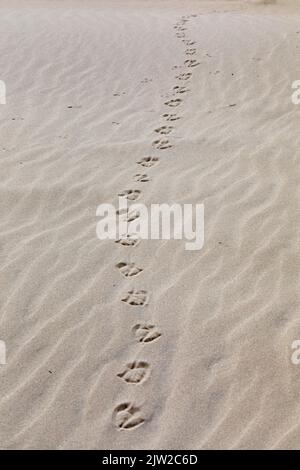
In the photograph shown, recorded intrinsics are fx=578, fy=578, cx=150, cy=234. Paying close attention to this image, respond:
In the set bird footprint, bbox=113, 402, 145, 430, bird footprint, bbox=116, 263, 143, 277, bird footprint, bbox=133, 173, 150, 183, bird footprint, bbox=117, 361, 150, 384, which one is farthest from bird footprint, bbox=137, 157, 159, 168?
bird footprint, bbox=113, 402, 145, 430

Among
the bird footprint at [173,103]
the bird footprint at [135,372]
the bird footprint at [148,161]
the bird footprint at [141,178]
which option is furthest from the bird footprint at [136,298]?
the bird footprint at [173,103]

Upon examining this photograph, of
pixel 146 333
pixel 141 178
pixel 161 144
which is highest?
pixel 161 144

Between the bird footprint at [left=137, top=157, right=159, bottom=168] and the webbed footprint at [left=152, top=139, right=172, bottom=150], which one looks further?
the webbed footprint at [left=152, top=139, right=172, bottom=150]

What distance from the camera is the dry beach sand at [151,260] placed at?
102 inches

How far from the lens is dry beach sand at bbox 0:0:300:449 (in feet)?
8.51

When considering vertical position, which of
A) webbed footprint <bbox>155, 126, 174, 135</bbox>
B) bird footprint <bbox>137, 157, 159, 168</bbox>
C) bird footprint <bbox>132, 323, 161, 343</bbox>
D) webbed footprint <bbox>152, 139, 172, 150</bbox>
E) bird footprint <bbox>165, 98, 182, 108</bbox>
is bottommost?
bird footprint <bbox>132, 323, 161, 343</bbox>

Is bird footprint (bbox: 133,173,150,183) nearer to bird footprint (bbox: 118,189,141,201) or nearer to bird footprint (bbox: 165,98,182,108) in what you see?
bird footprint (bbox: 118,189,141,201)

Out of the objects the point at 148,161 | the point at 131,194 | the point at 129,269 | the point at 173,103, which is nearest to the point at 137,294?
the point at 129,269

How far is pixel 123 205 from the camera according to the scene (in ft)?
14.0

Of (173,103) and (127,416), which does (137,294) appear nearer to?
(127,416)

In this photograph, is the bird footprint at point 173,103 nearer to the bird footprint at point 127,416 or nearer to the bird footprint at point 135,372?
the bird footprint at point 135,372

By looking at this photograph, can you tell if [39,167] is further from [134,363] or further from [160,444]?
[160,444]

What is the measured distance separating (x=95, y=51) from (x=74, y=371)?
581 cm

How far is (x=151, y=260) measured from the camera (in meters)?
3.62
